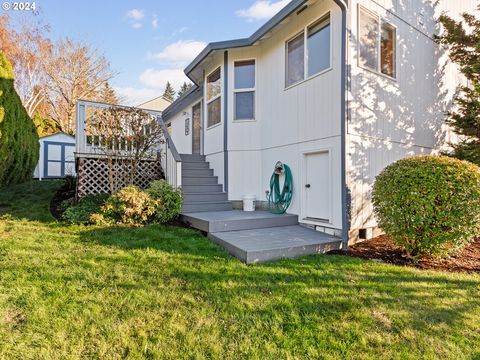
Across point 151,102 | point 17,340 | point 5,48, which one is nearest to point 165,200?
point 17,340

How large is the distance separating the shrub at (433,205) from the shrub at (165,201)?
3885 millimetres

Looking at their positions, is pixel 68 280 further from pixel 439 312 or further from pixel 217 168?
pixel 217 168

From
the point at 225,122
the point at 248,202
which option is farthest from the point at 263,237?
the point at 225,122

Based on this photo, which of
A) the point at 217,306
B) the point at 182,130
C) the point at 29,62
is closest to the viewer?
the point at 217,306

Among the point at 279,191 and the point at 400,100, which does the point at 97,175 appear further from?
the point at 400,100

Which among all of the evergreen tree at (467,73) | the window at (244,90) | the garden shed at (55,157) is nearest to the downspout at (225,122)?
the window at (244,90)

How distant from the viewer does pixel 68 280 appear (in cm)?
320

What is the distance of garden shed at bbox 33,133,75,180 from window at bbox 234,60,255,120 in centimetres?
1127

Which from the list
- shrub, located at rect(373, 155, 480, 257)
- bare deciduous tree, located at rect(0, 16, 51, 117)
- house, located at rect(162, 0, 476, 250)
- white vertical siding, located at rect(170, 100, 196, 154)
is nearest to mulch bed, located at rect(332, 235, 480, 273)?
shrub, located at rect(373, 155, 480, 257)

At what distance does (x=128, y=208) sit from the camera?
555 cm

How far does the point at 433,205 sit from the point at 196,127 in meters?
7.85

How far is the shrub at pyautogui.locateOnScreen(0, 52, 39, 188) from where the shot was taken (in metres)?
7.15

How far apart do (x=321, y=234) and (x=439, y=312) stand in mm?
2430

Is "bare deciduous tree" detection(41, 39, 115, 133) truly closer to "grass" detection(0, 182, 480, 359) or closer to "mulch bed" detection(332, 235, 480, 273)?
"grass" detection(0, 182, 480, 359)
